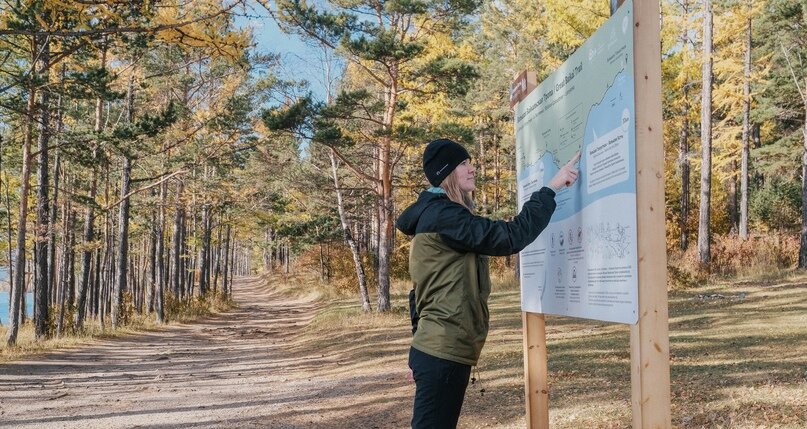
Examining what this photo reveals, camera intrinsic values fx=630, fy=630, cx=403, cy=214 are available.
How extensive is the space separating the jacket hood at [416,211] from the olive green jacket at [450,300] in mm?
102

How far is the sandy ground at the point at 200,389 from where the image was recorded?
752 centimetres

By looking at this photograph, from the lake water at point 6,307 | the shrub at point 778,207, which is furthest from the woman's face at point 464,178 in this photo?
the lake water at point 6,307

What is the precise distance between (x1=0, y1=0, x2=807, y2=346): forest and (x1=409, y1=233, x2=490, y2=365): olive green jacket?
4958mm

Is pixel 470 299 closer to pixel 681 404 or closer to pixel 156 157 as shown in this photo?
pixel 681 404

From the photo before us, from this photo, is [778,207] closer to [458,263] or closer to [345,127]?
[345,127]

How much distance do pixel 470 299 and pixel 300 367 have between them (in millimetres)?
9854

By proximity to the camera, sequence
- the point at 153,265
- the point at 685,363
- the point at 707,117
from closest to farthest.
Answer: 1. the point at 685,363
2. the point at 707,117
3. the point at 153,265

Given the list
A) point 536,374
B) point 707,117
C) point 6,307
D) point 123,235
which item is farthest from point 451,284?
point 6,307

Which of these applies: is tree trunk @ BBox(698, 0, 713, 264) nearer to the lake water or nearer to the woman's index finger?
the woman's index finger

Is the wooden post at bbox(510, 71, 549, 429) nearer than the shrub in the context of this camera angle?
Yes

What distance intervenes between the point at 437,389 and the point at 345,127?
55.4 feet

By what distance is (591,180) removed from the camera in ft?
10.1

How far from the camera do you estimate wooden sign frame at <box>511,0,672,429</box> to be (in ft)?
8.29

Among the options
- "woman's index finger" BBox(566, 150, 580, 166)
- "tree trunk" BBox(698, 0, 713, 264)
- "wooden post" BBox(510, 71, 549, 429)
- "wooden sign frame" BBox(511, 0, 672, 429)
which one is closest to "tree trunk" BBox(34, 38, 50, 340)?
"wooden post" BBox(510, 71, 549, 429)
